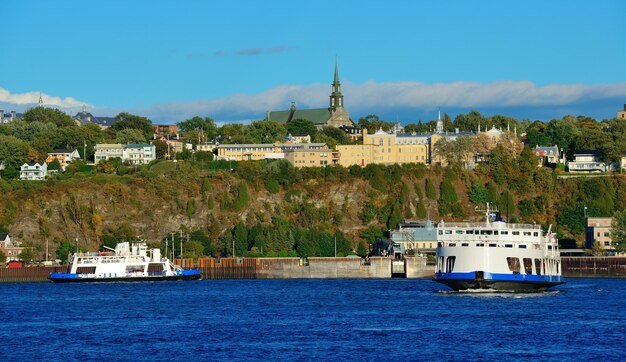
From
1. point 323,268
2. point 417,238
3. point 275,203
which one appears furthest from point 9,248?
point 417,238

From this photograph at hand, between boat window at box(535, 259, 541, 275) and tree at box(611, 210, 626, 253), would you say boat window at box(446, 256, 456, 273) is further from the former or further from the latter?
tree at box(611, 210, 626, 253)

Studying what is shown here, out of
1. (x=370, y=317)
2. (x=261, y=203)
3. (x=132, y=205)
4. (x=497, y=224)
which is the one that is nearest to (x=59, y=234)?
(x=132, y=205)

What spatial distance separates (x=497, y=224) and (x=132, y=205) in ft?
266

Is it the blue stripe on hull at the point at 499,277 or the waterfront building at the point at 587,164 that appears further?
the waterfront building at the point at 587,164

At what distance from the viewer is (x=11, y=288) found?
129 meters

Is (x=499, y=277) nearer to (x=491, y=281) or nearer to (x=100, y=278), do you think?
(x=491, y=281)

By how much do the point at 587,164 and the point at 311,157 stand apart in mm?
39899

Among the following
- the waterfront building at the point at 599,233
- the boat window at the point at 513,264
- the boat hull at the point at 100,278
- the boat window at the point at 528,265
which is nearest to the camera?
the boat window at the point at 513,264

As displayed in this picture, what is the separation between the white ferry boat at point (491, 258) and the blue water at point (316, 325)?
1.10 metres

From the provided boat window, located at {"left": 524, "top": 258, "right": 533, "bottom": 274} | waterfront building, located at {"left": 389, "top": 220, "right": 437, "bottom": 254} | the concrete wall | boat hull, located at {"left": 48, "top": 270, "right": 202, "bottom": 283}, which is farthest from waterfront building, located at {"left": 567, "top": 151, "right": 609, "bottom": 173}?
boat window, located at {"left": 524, "top": 258, "right": 533, "bottom": 274}

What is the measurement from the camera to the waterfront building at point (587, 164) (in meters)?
195

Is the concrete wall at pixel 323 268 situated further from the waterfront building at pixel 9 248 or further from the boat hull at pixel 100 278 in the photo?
the waterfront building at pixel 9 248

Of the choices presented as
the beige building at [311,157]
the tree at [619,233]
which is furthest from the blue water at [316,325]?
the beige building at [311,157]

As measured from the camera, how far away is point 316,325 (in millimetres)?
79688
